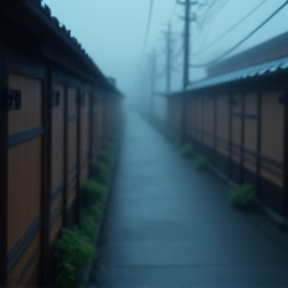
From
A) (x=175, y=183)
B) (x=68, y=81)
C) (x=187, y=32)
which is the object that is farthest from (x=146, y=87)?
(x=68, y=81)

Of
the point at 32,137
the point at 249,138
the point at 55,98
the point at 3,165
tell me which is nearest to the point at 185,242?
the point at 55,98

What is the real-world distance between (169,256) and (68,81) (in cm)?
295

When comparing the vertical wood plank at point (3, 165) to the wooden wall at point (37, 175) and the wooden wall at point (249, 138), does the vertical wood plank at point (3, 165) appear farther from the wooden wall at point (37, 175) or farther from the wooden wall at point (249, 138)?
the wooden wall at point (249, 138)

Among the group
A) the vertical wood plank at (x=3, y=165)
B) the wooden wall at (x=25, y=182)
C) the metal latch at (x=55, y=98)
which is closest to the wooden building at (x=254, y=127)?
the metal latch at (x=55, y=98)

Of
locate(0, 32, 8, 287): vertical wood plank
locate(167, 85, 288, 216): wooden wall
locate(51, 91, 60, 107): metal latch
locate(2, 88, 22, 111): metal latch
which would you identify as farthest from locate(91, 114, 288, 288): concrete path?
locate(2, 88, 22, 111): metal latch

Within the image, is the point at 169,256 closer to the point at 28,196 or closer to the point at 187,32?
the point at 28,196

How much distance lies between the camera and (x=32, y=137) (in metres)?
5.91

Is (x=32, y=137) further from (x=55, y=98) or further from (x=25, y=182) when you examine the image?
(x=55, y=98)

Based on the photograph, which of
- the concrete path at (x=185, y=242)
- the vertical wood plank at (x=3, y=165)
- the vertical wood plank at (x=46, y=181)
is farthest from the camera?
the concrete path at (x=185, y=242)

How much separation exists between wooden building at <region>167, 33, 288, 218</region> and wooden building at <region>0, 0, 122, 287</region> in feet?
12.5

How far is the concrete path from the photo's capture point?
815cm

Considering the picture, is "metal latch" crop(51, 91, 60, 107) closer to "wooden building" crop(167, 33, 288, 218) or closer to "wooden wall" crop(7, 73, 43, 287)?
"wooden wall" crop(7, 73, 43, 287)

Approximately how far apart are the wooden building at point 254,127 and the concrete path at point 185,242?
0.73 metres

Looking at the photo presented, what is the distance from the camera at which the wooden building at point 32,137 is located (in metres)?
4.55
